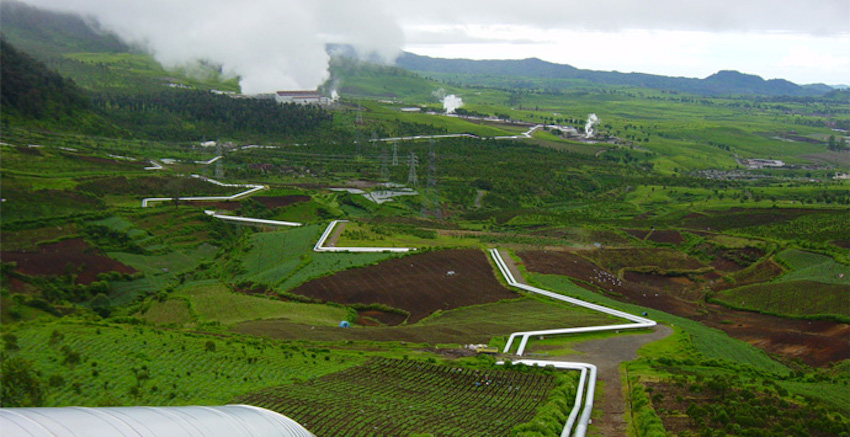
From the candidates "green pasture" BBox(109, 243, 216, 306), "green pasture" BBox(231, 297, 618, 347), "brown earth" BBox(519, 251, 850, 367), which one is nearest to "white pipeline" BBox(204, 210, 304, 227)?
"green pasture" BBox(109, 243, 216, 306)

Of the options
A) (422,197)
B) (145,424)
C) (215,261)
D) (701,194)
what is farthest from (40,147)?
(701,194)


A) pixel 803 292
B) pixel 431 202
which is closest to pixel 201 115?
pixel 431 202

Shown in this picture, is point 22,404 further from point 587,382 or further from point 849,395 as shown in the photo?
point 849,395

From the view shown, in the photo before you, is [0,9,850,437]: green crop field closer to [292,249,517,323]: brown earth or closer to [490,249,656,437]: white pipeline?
[292,249,517,323]: brown earth

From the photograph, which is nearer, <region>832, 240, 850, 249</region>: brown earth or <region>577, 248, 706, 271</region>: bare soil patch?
<region>577, 248, 706, 271</region>: bare soil patch

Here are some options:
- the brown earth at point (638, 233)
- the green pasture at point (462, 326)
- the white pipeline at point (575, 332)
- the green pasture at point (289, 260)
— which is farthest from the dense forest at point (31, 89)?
the brown earth at point (638, 233)

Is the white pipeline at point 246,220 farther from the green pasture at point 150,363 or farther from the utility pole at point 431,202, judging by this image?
the green pasture at point 150,363

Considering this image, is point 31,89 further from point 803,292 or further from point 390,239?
point 803,292
